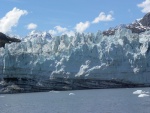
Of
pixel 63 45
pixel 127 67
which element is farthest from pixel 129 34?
pixel 63 45

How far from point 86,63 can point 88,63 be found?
0.25 meters

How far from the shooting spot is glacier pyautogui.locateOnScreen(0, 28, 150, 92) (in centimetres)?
4891

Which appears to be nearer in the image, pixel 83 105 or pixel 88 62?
pixel 83 105

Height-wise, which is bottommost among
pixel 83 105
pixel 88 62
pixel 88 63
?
pixel 83 105

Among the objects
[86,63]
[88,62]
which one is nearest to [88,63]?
[88,62]

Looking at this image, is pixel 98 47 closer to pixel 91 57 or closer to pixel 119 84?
pixel 91 57

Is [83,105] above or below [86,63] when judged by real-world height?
below

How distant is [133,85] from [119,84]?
5.97 ft

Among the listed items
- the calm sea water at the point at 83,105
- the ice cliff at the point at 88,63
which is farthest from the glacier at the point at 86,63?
the calm sea water at the point at 83,105

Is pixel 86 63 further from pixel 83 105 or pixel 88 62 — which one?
pixel 83 105

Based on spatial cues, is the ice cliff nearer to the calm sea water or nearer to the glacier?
the glacier

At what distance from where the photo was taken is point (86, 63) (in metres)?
49.2

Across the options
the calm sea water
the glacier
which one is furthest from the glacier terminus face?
the calm sea water

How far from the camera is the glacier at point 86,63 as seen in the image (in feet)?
160
